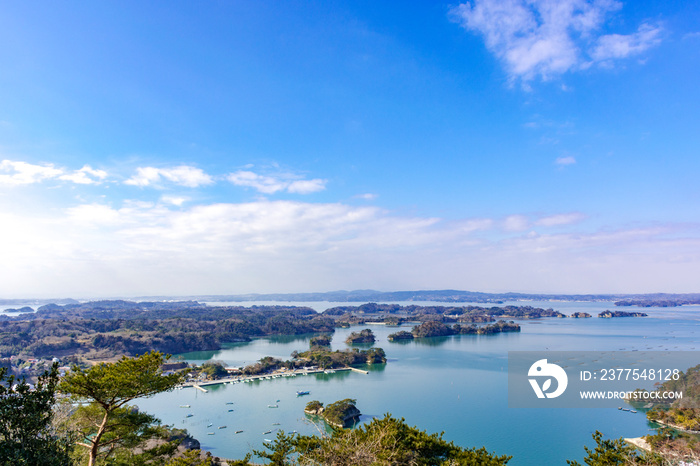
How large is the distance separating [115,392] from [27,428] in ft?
4.11

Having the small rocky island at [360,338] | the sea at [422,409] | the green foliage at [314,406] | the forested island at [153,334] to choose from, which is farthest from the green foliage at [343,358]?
the green foliage at [314,406]

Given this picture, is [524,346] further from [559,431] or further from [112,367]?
[112,367]

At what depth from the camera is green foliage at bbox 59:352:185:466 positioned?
5.38 metres

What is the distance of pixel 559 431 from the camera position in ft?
58.2

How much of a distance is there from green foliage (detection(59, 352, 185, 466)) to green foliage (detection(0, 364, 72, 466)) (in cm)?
54

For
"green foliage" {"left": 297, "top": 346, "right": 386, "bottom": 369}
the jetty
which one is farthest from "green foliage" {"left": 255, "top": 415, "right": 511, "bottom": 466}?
"green foliage" {"left": 297, "top": 346, "right": 386, "bottom": 369}

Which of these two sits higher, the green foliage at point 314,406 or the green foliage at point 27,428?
the green foliage at point 27,428

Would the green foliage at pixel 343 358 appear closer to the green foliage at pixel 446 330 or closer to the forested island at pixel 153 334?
the forested island at pixel 153 334

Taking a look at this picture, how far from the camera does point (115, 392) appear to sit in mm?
5656

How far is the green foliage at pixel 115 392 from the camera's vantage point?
17.6 ft

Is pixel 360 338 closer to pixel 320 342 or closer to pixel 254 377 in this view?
pixel 320 342

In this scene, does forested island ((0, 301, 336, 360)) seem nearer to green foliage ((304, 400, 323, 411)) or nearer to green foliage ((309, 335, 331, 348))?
green foliage ((309, 335, 331, 348))

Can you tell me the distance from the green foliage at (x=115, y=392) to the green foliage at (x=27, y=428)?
542mm

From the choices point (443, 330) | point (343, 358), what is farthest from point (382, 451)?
point (443, 330)
